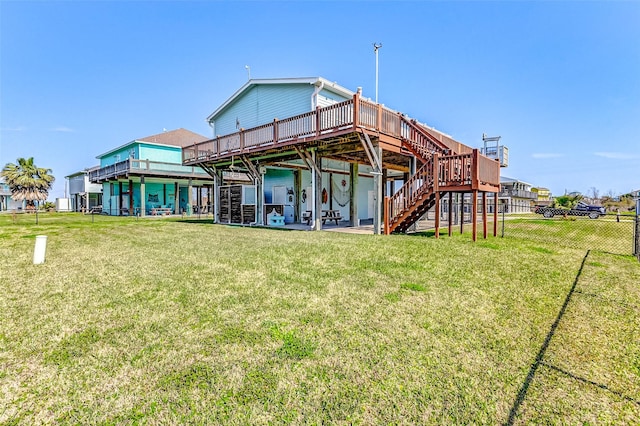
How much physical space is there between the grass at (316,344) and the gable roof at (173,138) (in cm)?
2261

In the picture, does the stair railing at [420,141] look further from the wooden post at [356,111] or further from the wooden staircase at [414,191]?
the wooden post at [356,111]

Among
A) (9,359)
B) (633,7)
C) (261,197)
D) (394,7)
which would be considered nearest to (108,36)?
(261,197)

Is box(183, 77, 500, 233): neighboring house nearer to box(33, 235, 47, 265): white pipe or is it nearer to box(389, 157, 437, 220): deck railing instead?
box(389, 157, 437, 220): deck railing

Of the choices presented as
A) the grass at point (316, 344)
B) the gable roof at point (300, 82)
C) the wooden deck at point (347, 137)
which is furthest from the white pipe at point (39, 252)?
the gable roof at point (300, 82)

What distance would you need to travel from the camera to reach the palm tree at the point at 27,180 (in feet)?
98.0

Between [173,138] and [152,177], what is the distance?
5867mm

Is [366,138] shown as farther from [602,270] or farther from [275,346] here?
[275,346]

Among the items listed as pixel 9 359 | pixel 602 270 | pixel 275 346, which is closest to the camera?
pixel 9 359

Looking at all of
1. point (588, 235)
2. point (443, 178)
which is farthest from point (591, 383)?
point (588, 235)

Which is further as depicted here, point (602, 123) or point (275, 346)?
point (602, 123)

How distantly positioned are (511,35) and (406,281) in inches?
578

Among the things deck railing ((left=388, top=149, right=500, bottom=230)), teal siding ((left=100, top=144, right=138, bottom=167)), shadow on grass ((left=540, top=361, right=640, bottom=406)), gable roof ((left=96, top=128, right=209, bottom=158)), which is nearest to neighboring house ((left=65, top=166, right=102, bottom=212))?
teal siding ((left=100, top=144, right=138, bottom=167))

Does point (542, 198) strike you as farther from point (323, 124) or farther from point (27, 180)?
point (27, 180)

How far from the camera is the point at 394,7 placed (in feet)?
41.6
